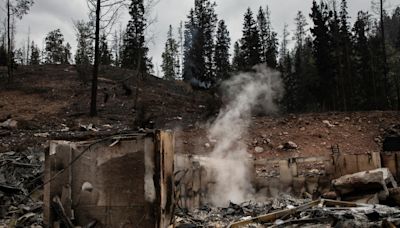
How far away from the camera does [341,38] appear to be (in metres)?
33.4

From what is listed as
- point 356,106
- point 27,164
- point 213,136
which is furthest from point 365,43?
point 27,164

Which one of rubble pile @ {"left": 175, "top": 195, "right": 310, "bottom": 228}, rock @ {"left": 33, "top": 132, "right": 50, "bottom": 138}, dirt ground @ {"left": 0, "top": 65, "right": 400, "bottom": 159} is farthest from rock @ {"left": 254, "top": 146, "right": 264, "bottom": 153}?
rock @ {"left": 33, "top": 132, "right": 50, "bottom": 138}

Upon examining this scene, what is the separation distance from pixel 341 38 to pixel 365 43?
4860 mm

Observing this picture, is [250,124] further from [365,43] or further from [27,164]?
[365,43]

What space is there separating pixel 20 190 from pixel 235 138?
11.4m

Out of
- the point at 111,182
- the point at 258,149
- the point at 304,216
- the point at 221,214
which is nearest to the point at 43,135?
the point at 258,149

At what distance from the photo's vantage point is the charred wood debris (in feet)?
24.0

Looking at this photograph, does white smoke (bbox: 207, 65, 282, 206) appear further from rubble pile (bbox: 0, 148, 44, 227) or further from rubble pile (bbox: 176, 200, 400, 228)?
rubble pile (bbox: 0, 148, 44, 227)

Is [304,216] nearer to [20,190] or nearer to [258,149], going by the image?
[20,190]

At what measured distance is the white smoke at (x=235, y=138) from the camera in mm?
13062

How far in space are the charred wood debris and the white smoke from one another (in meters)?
1.54

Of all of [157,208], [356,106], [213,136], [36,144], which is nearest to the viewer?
[157,208]

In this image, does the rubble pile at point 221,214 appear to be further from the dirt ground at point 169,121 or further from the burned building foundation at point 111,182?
the dirt ground at point 169,121

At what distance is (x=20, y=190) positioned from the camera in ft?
31.2
